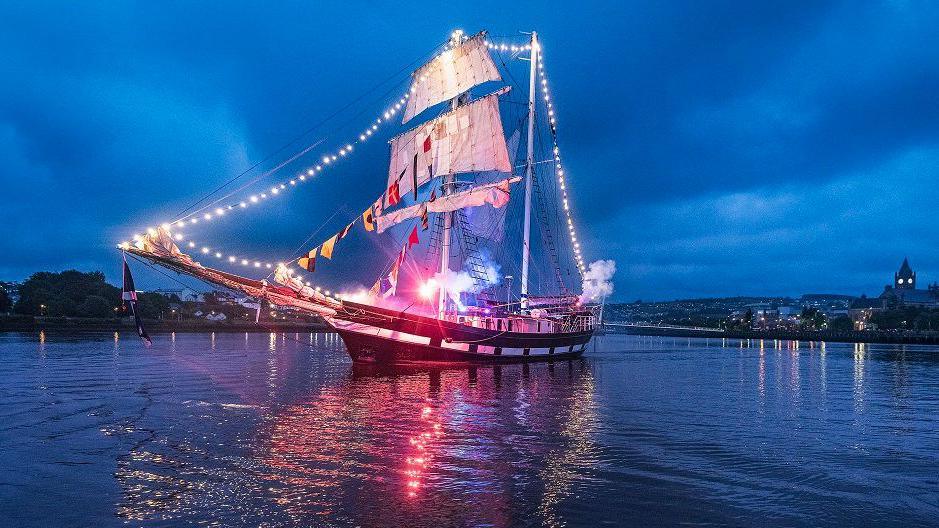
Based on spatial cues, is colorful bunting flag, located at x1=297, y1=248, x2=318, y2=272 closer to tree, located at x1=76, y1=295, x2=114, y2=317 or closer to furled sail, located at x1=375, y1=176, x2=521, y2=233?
furled sail, located at x1=375, y1=176, x2=521, y2=233

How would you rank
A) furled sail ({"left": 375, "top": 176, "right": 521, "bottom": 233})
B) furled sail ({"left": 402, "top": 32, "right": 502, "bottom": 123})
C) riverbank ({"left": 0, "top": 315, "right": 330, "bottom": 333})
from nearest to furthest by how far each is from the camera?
furled sail ({"left": 375, "top": 176, "right": 521, "bottom": 233}), furled sail ({"left": 402, "top": 32, "right": 502, "bottom": 123}), riverbank ({"left": 0, "top": 315, "right": 330, "bottom": 333})

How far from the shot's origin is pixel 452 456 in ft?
51.7

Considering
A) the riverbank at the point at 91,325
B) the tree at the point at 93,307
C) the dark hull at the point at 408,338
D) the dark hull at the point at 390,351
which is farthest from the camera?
the tree at the point at 93,307

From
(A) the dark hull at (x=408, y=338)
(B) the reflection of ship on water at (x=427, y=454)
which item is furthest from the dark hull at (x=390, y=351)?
(B) the reflection of ship on water at (x=427, y=454)

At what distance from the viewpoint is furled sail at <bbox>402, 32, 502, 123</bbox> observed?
49.9 meters

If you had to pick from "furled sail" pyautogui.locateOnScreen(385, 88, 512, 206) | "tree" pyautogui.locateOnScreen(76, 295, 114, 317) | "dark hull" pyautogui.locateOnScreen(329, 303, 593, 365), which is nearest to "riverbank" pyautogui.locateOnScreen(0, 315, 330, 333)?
"tree" pyautogui.locateOnScreen(76, 295, 114, 317)

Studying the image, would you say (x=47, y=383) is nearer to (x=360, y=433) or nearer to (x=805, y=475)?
(x=360, y=433)

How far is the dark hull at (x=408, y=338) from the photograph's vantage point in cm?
4050

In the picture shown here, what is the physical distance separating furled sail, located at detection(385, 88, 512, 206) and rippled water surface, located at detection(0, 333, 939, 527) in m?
23.0

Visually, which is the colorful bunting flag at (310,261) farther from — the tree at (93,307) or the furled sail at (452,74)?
the tree at (93,307)

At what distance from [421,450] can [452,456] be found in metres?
1.03

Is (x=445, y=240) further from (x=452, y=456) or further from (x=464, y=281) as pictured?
(x=452, y=456)

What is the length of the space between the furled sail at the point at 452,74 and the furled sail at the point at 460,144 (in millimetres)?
1859

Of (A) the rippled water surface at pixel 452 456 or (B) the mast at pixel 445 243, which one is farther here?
(B) the mast at pixel 445 243
